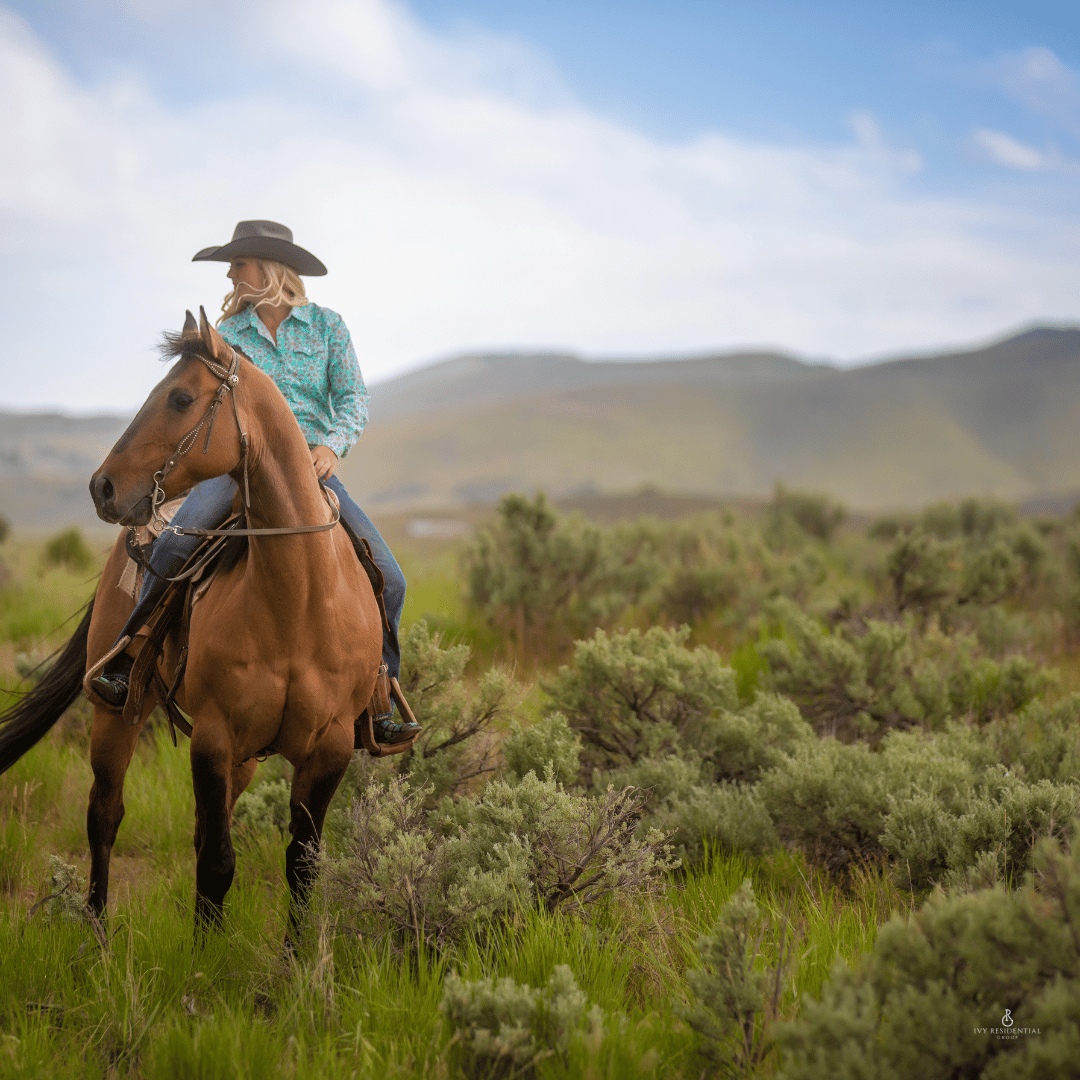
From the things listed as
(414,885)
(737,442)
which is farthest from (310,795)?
(737,442)

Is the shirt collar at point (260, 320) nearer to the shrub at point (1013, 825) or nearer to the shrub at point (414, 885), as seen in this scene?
the shrub at point (414, 885)

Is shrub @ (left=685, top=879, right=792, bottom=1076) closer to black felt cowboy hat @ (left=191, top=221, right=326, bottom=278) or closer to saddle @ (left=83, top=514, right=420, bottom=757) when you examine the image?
saddle @ (left=83, top=514, right=420, bottom=757)

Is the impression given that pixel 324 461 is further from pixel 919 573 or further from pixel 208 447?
pixel 919 573

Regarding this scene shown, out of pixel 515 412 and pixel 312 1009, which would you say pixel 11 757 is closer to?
pixel 312 1009

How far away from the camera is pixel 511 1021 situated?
238cm

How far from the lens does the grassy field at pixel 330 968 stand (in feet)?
7.75

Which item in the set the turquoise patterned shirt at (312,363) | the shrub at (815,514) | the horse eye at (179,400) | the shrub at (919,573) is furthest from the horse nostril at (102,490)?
the shrub at (815,514)

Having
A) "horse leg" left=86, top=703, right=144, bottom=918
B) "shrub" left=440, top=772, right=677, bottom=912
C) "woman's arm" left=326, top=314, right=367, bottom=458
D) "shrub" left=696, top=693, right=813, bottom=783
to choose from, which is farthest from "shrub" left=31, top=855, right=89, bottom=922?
"shrub" left=696, top=693, right=813, bottom=783

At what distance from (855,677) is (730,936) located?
402cm

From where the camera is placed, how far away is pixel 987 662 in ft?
21.3

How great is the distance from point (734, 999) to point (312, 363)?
3.21 metres

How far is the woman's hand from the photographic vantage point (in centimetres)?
352

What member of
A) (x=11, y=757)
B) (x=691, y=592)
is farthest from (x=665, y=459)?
(x=11, y=757)

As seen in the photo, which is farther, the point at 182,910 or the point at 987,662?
the point at 987,662
